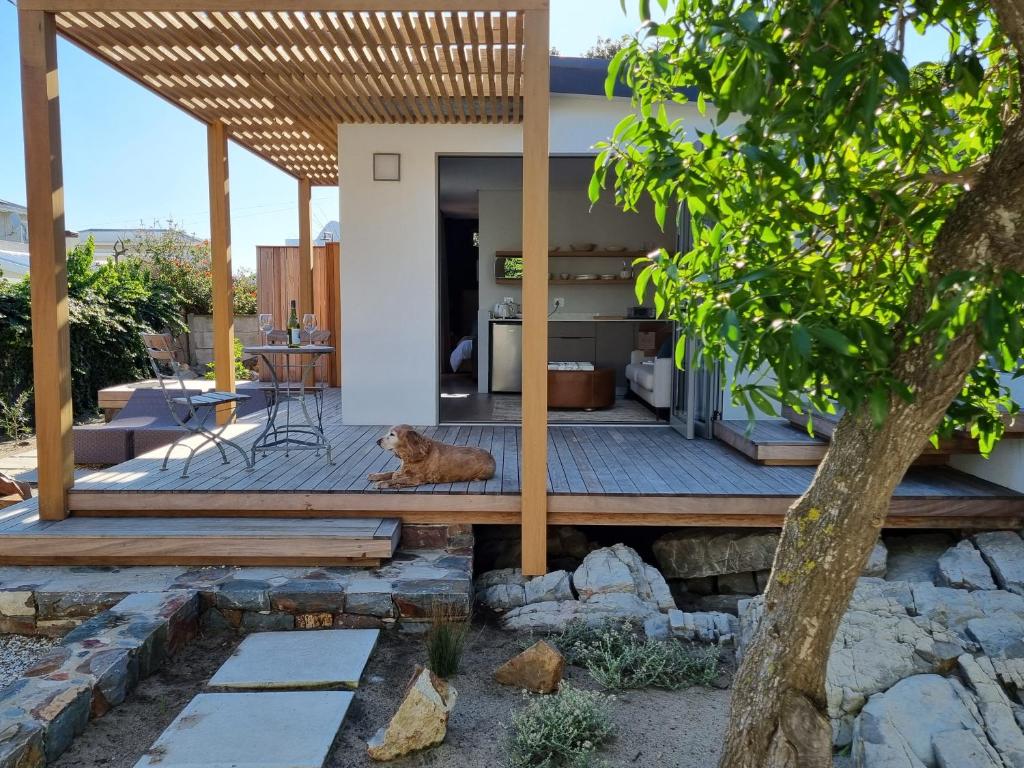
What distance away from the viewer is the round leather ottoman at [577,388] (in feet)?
25.2

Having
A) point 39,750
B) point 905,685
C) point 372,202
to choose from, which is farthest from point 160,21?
point 905,685

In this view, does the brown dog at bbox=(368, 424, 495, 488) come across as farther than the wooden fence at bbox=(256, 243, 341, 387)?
No

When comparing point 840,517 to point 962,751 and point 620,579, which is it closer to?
point 962,751

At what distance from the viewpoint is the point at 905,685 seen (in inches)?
107

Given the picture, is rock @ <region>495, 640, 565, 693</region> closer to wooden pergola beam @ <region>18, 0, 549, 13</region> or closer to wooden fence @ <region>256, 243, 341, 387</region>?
wooden pergola beam @ <region>18, 0, 549, 13</region>

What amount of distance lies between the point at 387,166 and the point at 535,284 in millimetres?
3303

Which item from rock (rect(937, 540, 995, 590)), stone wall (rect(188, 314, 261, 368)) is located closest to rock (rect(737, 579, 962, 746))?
rock (rect(937, 540, 995, 590))

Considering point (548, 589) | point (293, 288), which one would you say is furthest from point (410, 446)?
point (293, 288)

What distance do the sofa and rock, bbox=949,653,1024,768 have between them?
411 cm

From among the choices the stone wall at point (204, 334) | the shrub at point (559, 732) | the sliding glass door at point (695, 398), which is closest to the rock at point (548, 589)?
the shrub at point (559, 732)

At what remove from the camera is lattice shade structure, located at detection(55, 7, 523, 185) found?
424 centimetres

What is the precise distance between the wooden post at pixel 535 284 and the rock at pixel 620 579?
25 cm

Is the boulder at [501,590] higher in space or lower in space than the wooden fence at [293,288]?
lower

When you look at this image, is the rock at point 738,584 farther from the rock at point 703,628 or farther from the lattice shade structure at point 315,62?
the lattice shade structure at point 315,62
